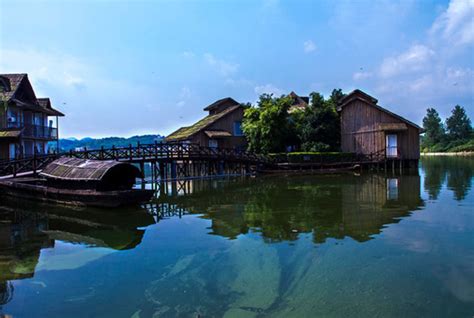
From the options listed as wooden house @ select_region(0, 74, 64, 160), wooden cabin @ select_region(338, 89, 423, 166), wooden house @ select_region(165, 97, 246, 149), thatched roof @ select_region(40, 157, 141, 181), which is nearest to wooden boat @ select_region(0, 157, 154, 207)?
thatched roof @ select_region(40, 157, 141, 181)

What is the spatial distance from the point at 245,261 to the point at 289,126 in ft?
100

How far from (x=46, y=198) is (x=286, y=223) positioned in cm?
1294

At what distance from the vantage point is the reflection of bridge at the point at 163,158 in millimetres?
24584

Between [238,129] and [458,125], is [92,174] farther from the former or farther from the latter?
[458,125]

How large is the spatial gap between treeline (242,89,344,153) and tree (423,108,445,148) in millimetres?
66457

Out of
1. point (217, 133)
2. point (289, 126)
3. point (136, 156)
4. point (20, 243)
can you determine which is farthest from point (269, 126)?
A: point (20, 243)

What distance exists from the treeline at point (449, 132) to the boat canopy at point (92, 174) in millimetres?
80418

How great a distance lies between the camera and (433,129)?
9694 cm

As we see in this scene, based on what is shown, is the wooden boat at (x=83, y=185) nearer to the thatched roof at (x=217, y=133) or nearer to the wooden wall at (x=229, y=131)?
the thatched roof at (x=217, y=133)

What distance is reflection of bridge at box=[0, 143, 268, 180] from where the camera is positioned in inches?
968

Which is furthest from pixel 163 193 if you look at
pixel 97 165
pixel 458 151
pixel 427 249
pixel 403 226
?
pixel 458 151

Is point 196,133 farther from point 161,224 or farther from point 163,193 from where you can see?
point 161,224

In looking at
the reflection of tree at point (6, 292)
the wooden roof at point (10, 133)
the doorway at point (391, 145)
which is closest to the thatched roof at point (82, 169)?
the wooden roof at point (10, 133)

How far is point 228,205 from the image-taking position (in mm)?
17375
